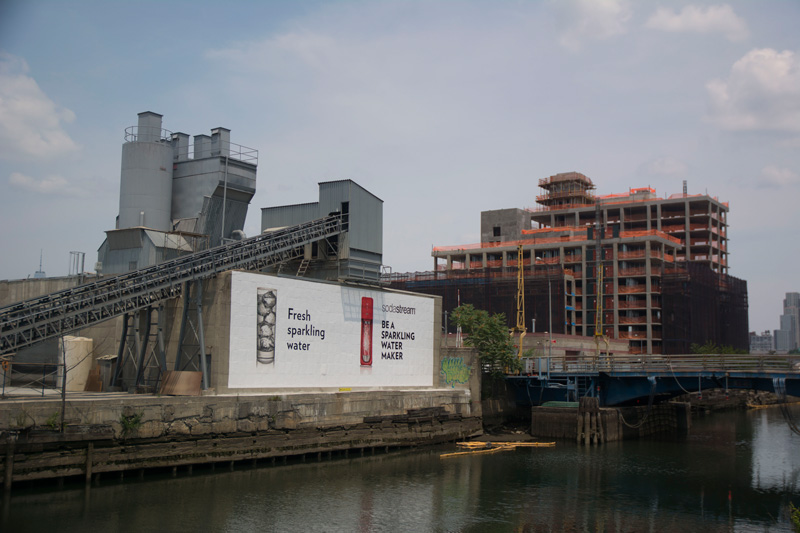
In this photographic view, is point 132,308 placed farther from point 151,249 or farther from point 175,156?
point 175,156

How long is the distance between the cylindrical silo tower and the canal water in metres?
25.3

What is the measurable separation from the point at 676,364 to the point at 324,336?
30.9 metres

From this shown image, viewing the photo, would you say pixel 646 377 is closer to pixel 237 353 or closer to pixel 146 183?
pixel 237 353

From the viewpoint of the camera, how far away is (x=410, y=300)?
59.2m

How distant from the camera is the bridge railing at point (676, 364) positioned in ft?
168

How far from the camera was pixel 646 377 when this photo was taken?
200 ft

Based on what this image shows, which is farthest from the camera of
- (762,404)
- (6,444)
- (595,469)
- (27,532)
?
(762,404)

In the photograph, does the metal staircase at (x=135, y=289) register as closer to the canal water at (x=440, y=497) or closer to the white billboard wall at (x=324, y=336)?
the white billboard wall at (x=324, y=336)

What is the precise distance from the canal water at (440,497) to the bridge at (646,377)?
621 centimetres

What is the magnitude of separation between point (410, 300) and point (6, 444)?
3222cm

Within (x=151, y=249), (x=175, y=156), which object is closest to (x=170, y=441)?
(x=151, y=249)

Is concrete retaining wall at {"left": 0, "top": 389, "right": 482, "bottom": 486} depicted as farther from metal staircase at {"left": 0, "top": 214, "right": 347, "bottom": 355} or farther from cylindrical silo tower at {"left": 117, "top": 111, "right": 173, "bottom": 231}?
cylindrical silo tower at {"left": 117, "top": 111, "right": 173, "bottom": 231}

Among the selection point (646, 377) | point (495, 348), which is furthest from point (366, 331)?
point (646, 377)

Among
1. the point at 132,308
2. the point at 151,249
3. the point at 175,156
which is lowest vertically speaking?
the point at 132,308
